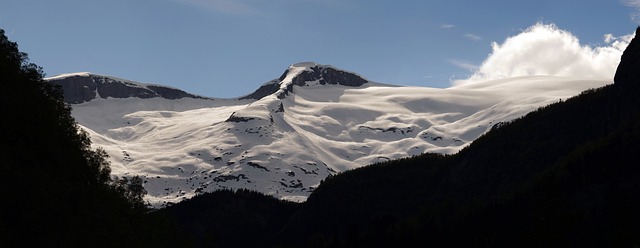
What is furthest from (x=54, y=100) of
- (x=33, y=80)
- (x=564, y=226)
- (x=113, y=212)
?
(x=564, y=226)

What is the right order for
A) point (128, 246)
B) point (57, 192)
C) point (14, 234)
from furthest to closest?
point (128, 246)
point (57, 192)
point (14, 234)

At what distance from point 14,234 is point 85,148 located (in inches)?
1520

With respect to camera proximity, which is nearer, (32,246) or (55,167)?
(32,246)

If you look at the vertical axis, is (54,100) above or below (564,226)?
above

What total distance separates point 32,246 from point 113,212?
17111mm

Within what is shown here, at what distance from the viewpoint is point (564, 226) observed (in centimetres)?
8275

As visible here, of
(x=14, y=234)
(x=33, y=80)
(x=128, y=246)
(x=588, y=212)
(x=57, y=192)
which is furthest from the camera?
(x=588, y=212)

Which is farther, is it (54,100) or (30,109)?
(54,100)

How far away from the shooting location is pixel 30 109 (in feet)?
323

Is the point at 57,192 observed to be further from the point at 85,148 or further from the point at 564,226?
the point at 564,226

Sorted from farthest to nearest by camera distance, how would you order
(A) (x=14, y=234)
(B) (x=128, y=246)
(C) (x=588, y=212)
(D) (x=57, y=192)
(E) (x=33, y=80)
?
(C) (x=588, y=212) → (E) (x=33, y=80) → (B) (x=128, y=246) → (D) (x=57, y=192) → (A) (x=14, y=234)

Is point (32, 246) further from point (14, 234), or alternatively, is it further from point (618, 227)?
point (618, 227)

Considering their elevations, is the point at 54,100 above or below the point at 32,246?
above

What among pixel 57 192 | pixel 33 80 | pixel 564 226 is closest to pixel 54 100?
pixel 33 80
